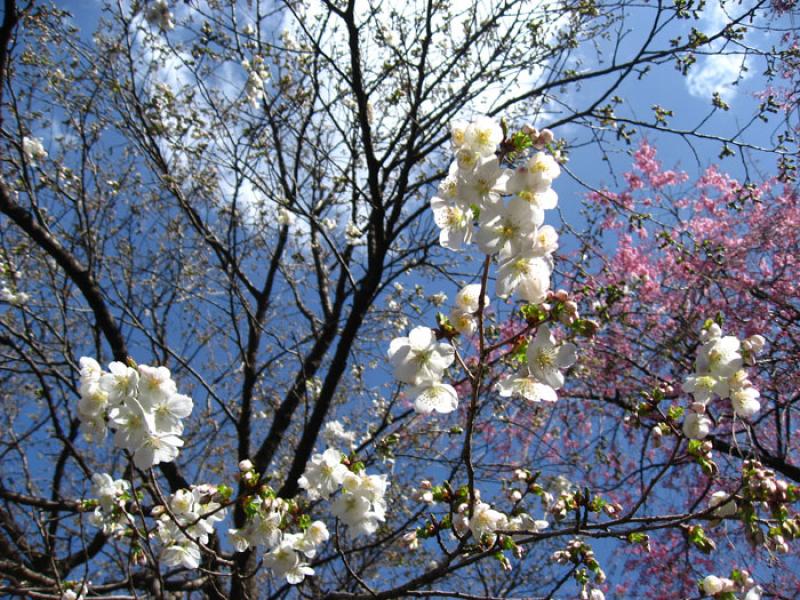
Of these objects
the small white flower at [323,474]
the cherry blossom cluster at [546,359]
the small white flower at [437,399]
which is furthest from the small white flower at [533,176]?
the small white flower at [323,474]

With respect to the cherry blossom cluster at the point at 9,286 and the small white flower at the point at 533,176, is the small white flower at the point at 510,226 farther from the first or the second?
the cherry blossom cluster at the point at 9,286

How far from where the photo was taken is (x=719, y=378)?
5.75 ft

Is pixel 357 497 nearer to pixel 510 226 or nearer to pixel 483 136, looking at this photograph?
pixel 510 226

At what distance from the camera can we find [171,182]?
427 cm

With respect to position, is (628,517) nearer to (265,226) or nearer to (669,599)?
(265,226)

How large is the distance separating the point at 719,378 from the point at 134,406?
178cm

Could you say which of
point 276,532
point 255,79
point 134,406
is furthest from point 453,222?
point 255,79

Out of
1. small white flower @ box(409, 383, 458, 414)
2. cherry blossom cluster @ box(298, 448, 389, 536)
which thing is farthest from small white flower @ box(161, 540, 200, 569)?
small white flower @ box(409, 383, 458, 414)

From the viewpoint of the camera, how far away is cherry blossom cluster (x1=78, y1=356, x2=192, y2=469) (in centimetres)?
181

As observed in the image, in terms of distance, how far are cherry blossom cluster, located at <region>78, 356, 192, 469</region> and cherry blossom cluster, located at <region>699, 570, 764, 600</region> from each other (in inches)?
71.6

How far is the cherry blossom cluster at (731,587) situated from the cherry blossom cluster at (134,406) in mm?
1818

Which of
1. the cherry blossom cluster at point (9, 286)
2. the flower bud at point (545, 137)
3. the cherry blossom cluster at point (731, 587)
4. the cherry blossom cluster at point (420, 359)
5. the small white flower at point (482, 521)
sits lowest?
the cherry blossom cluster at point (731, 587)

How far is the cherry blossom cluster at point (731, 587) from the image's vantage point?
191 centimetres

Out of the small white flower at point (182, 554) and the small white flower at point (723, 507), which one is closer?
the small white flower at point (723, 507)
